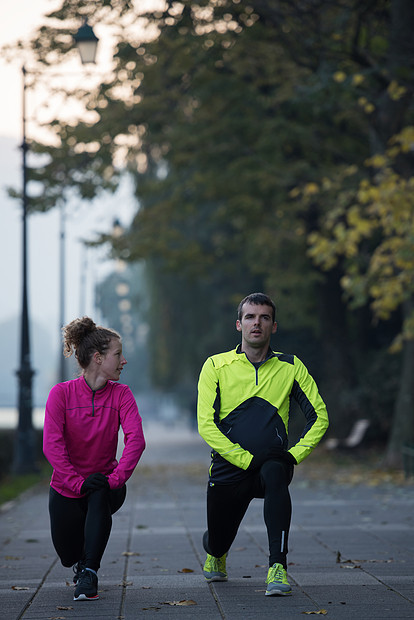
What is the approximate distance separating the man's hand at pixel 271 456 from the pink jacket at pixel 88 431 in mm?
641

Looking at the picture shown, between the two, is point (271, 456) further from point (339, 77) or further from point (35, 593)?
point (339, 77)

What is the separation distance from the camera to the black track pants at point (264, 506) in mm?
5785

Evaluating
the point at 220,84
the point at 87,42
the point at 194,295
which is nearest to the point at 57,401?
the point at 87,42

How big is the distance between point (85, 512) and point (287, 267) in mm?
21848

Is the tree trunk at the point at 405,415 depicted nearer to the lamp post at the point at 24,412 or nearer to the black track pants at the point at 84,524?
the lamp post at the point at 24,412

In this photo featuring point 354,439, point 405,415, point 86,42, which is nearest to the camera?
point 86,42

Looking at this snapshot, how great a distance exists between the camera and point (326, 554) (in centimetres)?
787

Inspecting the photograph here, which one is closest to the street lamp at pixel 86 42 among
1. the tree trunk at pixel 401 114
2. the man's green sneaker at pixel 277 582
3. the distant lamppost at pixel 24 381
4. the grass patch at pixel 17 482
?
the distant lamppost at pixel 24 381

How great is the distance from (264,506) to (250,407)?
0.56 meters

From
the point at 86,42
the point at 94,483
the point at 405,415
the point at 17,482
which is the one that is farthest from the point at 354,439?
the point at 94,483

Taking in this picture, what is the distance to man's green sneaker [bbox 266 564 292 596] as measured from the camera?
578 centimetres

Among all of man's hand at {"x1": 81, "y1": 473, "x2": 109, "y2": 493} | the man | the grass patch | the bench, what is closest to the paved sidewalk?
the man

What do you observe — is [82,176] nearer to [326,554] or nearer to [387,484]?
[387,484]

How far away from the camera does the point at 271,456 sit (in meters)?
5.89
